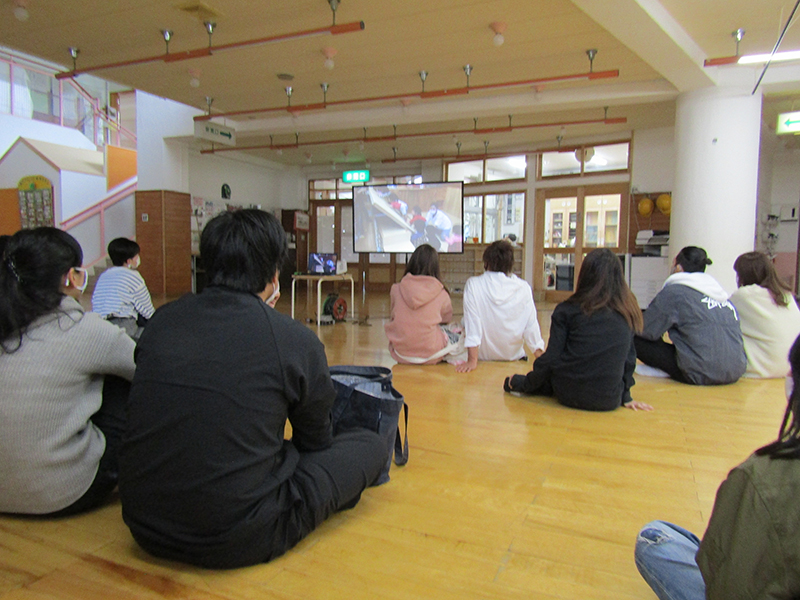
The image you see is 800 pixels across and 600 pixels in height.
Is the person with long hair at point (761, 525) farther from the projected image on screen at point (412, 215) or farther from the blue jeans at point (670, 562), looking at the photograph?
the projected image on screen at point (412, 215)

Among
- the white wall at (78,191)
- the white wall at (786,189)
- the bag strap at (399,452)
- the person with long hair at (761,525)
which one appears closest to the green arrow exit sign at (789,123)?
the white wall at (786,189)

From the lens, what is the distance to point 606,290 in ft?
9.34

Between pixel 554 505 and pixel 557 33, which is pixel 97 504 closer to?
pixel 554 505

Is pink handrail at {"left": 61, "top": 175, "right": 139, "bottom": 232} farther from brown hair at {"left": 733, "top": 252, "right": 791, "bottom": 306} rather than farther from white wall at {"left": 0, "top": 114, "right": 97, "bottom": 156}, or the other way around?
brown hair at {"left": 733, "top": 252, "right": 791, "bottom": 306}

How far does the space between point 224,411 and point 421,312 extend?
115 inches

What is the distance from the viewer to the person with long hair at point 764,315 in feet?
11.9

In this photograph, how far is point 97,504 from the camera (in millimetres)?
1775

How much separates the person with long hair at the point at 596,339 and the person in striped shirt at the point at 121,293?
8.81 feet

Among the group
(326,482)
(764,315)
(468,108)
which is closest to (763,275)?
(764,315)

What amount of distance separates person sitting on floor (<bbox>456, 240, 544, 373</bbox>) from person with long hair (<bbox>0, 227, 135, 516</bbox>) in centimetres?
267

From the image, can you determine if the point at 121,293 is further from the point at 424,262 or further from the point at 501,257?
the point at 501,257

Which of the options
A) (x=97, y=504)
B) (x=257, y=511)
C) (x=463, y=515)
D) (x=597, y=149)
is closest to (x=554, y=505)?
(x=463, y=515)

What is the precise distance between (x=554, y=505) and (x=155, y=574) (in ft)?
4.04

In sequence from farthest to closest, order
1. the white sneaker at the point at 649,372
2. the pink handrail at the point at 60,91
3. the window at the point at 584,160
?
1. the pink handrail at the point at 60,91
2. the window at the point at 584,160
3. the white sneaker at the point at 649,372
